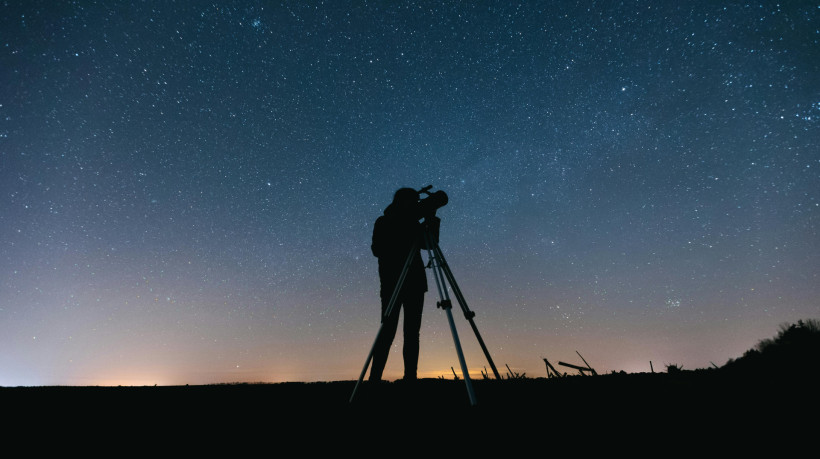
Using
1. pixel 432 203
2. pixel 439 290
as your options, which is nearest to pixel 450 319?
pixel 439 290

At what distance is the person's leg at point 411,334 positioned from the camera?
151 inches

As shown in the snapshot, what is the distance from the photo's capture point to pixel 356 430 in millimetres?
2203

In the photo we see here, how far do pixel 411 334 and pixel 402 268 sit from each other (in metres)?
0.78

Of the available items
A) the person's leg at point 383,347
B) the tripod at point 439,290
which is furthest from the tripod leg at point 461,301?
the person's leg at point 383,347

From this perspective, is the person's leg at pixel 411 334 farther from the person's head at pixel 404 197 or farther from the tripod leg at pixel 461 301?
the person's head at pixel 404 197

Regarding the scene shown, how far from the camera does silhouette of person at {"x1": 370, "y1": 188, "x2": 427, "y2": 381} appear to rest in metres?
3.69

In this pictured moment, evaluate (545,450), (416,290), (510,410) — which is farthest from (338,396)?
(545,450)

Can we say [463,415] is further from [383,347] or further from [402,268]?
[402,268]

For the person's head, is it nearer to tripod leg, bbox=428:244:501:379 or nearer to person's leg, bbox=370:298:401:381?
tripod leg, bbox=428:244:501:379

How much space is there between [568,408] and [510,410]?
1.53 feet

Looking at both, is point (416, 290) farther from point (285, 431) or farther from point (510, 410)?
point (285, 431)

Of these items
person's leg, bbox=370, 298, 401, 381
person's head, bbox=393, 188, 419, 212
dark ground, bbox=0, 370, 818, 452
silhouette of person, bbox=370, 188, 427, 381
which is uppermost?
person's head, bbox=393, 188, 419, 212

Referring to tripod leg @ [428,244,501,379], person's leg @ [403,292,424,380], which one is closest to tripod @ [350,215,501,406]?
tripod leg @ [428,244,501,379]

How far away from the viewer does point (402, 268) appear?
3840 mm
